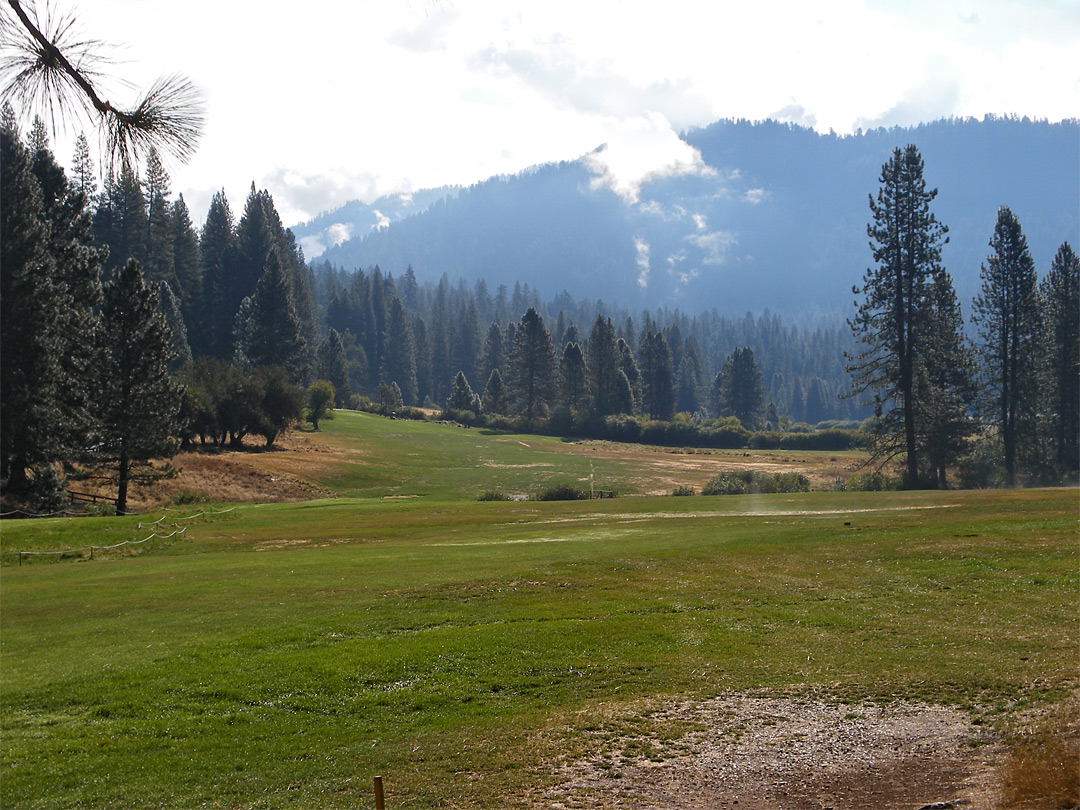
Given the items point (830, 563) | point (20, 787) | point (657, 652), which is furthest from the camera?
point (830, 563)

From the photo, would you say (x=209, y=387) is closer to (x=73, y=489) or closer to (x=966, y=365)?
(x=73, y=489)

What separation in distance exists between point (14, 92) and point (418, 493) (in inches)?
2092

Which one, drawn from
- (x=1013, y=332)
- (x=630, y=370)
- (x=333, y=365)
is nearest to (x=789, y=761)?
(x=1013, y=332)

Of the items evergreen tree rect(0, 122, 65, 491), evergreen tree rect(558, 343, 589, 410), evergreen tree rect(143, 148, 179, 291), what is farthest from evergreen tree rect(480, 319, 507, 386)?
evergreen tree rect(0, 122, 65, 491)

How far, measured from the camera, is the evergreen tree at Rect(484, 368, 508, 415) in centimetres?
12562

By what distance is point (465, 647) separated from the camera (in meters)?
12.5

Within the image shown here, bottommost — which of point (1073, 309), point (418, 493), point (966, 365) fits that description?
point (418, 493)

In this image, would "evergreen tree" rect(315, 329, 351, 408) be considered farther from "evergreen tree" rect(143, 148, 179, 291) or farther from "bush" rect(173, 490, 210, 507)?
"bush" rect(173, 490, 210, 507)

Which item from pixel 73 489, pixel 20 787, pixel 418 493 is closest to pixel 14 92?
pixel 20 787

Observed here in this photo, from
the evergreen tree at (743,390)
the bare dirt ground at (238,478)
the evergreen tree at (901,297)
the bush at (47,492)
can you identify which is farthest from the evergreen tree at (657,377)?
the bush at (47,492)

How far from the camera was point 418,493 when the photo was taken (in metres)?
58.2

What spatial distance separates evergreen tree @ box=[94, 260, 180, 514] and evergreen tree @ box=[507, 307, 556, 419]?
81952mm

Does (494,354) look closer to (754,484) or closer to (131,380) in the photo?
(754,484)

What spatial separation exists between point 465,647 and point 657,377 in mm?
131075
